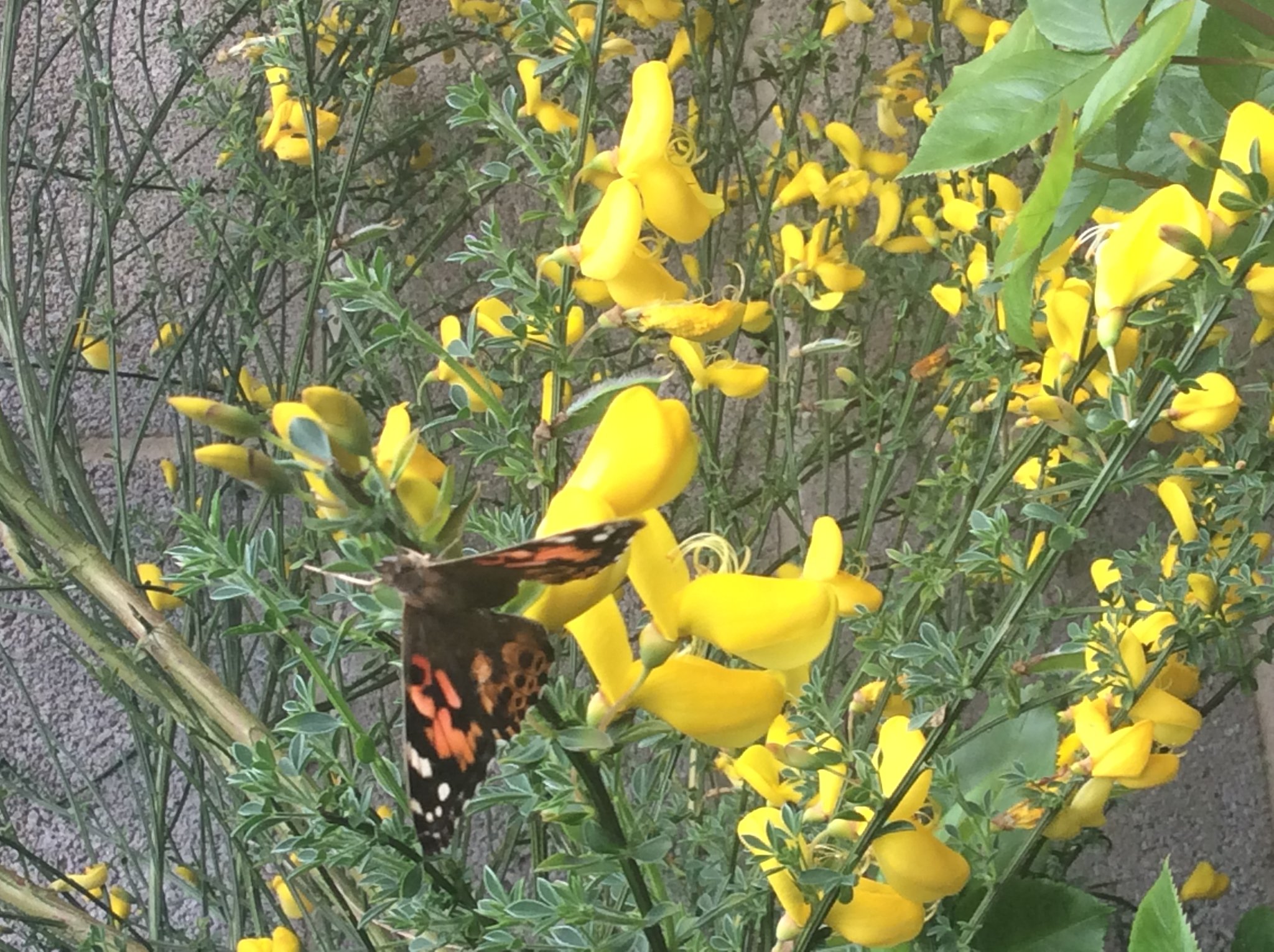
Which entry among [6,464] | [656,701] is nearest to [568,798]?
[656,701]

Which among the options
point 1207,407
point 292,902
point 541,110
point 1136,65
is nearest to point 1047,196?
point 1136,65

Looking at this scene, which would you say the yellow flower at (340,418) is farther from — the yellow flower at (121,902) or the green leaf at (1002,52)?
the yellow flower at (121,902)

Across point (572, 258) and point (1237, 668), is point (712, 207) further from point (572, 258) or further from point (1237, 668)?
point (1237, 668)

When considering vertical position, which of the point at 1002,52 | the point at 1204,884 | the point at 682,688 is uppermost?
the point at 1002,52

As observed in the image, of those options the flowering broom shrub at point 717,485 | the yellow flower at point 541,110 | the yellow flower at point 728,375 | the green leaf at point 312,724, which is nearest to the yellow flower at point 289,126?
the flowering broom shrub at point 717,485

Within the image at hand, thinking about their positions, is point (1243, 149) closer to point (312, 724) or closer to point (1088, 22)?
point (1088, 22)

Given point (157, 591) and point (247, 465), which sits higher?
point (247, 465)

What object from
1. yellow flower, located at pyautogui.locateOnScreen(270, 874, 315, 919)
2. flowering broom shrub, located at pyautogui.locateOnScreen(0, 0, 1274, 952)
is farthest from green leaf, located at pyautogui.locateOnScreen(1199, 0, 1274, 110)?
yellow flower, located at pyautogui.locateOnScreen(270, 874, 315, 919)
